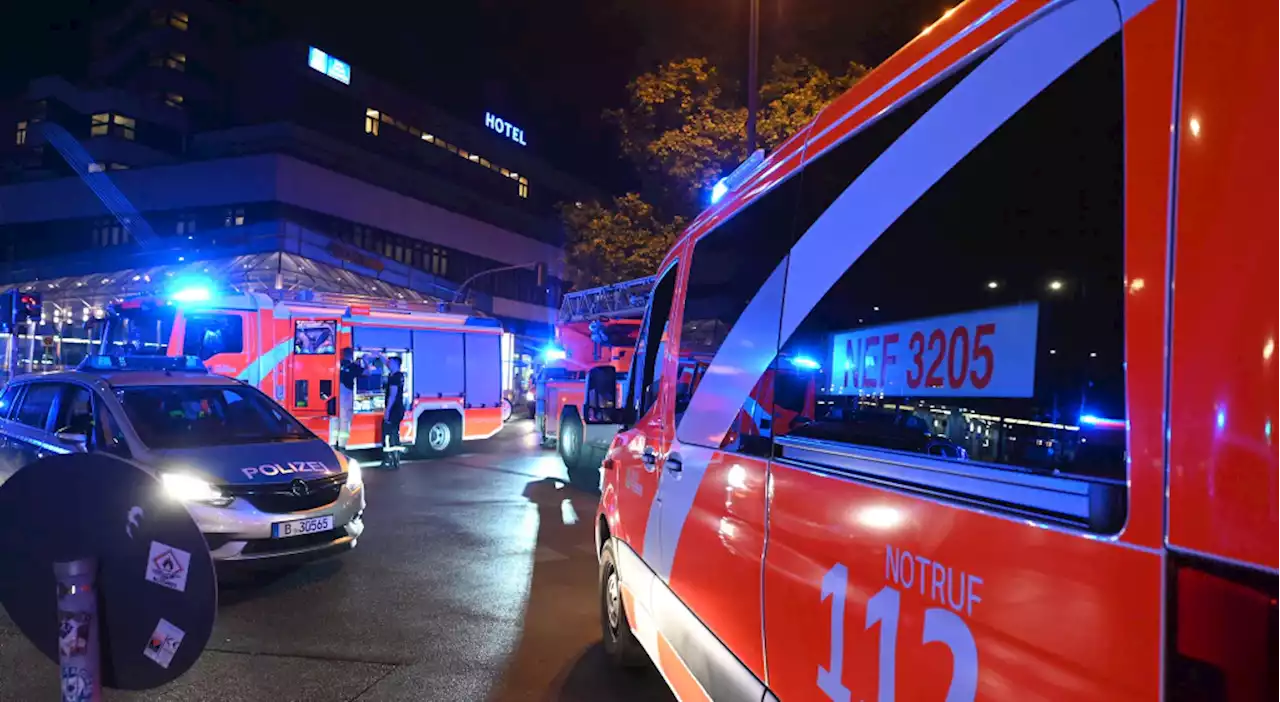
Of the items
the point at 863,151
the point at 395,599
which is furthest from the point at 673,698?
the point at 863,151

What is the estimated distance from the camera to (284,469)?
636cm

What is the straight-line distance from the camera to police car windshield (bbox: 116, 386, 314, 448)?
6652 mm

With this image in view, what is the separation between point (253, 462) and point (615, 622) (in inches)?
138

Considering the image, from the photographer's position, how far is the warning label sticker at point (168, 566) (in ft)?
5.95

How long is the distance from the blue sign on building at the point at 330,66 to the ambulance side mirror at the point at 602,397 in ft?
136

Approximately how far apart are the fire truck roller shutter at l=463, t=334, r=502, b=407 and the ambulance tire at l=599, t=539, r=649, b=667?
35.1ft

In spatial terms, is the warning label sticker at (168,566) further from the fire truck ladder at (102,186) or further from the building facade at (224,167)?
the fire truck ladder at (102,186)

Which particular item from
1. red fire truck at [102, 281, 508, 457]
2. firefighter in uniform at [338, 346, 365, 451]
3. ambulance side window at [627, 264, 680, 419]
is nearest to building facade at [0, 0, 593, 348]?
red fire truck at [102, 281, 508, 457]

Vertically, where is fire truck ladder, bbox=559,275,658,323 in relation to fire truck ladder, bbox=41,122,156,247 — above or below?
below

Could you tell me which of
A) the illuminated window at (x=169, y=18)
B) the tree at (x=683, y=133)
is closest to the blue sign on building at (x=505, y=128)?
the illuminated window at (x=169, y=18)

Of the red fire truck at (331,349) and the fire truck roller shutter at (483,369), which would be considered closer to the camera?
the red fire truck at (331,349)

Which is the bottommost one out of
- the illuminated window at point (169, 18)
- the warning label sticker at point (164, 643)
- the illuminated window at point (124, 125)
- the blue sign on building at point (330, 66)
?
the warning label sticker at point (164, 643)

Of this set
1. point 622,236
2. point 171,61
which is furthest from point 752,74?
point 171,61

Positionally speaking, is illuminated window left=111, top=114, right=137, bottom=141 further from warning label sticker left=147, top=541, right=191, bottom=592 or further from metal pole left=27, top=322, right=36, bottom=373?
warning label sticker left=147, top=541, right=191, bottom=592
